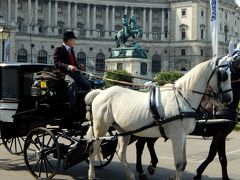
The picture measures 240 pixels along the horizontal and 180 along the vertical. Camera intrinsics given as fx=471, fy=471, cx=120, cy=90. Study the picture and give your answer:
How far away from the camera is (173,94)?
8.29 metres

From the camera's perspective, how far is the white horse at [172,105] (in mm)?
8062

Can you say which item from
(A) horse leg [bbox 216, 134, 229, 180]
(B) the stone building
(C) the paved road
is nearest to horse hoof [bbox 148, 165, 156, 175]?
(C) the paved road

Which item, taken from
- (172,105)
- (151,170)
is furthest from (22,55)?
(172,105)

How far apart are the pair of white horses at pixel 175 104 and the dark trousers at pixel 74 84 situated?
0.97 metres

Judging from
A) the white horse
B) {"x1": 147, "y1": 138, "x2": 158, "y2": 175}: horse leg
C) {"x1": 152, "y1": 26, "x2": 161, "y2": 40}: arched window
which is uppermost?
{"x1": 152, "y1": 26, "x2": 161, "y2": 40}: arched window

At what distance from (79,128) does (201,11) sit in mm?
100251

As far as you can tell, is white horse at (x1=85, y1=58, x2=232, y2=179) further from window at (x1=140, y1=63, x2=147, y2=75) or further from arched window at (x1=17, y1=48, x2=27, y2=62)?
arched window at (x1=17, y1=48, x2=27, y2=62)

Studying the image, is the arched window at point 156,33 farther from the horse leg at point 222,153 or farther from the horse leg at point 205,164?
the horse leg at point 222,153

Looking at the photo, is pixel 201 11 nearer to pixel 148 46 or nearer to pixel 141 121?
pixel 148 46

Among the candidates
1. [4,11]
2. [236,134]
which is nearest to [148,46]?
[4,11]

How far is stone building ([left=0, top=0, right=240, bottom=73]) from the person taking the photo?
3718 inches

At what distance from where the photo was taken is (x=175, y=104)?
8.21 meters

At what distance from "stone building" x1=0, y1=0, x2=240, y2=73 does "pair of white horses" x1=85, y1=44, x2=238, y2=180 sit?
84.4 meters

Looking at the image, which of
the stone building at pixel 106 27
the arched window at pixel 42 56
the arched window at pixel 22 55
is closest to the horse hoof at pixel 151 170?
the stone building at pixel 106 27
